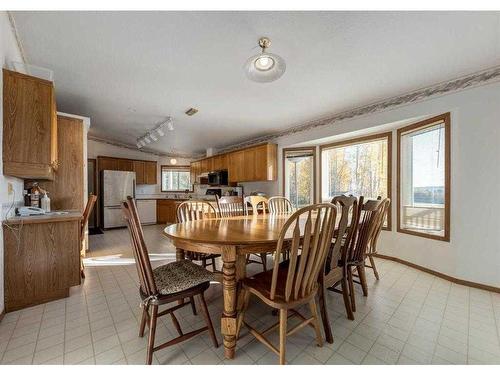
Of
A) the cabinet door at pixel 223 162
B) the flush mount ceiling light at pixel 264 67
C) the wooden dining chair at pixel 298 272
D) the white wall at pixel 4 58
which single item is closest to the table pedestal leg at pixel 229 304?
the wooden dining chair at pixel 298 272

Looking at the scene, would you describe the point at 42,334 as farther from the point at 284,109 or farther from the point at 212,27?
the point at 284,109

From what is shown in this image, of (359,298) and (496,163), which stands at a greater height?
(496,163)

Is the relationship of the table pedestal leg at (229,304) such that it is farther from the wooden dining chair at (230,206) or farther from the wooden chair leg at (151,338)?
the wooden dining chair at (230,206)

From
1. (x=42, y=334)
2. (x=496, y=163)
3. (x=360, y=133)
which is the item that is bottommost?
(x=42, y=334)

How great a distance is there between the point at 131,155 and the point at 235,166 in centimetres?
347

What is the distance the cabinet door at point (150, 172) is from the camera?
6684 mm

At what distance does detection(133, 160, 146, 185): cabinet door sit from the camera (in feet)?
21.2

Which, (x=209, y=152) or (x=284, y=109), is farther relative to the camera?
(x=209, y=152)

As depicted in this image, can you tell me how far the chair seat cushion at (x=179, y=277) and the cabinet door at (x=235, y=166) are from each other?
11.4 ft

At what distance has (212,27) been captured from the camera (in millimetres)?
1770

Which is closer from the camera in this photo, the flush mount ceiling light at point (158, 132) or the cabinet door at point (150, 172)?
the flush mount ceiling light at point (158, 132)

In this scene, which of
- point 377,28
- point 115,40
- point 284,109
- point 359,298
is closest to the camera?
point 377,28

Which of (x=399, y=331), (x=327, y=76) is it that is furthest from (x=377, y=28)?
(x=399, y=331)

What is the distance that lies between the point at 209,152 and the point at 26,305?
494 cm
